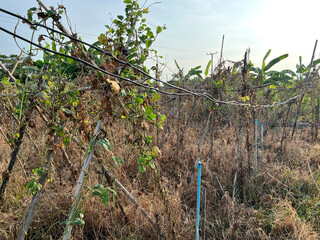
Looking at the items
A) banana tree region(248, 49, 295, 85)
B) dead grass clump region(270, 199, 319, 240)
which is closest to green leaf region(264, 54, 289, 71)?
banana tree region(248, 49, 295, 85)

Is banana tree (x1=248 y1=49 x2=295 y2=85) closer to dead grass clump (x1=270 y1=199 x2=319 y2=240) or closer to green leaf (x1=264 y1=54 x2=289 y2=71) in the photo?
green leaf (x1=264 y1=54 x2=289 y2=71)

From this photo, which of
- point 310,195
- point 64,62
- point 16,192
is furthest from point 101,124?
point 310,195

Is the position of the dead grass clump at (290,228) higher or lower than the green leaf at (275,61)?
lower

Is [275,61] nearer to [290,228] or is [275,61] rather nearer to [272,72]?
[272,72]

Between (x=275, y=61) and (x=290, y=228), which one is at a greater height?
(x=275, y=61)

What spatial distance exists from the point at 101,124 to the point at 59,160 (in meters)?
2.15

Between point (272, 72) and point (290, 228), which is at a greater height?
point (272, 72)

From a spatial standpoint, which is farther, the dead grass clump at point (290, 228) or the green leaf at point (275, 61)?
the green leaf at point (275, 61)

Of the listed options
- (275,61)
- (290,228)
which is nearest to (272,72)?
(275,61)

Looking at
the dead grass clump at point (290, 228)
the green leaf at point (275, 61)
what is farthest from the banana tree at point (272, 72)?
the dead grass clump at point (290, 228)

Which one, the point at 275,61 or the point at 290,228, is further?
the point at 275,61

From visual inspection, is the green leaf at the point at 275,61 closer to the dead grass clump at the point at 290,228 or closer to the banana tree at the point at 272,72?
the banana tree at the point at 272,72

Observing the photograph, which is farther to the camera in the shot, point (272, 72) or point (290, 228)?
point (272, 72)

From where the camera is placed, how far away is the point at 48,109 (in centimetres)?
161
